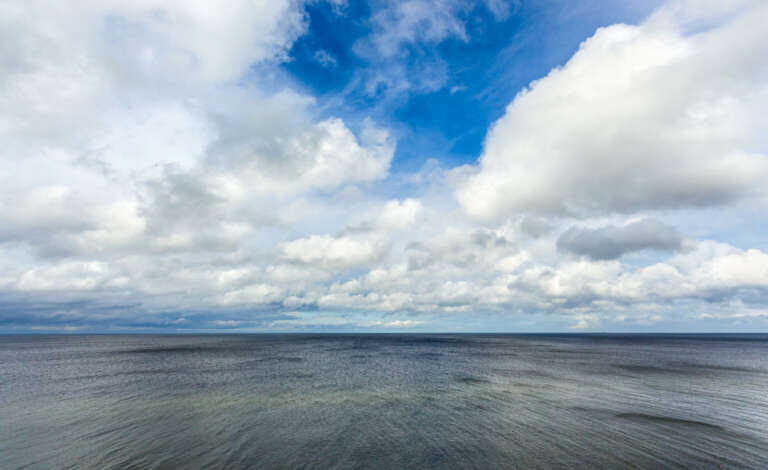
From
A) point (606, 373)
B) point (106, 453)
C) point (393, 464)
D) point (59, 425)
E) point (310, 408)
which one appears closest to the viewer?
A: point (393, 464)

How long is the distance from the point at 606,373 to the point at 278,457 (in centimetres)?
5775

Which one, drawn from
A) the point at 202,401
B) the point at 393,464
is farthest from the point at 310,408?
the point at 393,464

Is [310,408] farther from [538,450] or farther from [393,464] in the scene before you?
[538,450]

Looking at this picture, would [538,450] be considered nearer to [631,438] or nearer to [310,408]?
[631,438]

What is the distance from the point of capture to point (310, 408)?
3284 centimetres

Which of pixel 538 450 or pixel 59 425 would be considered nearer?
pixel 538 450

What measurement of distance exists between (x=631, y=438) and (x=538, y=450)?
7.35 m

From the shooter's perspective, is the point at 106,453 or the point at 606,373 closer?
the point at 106,453

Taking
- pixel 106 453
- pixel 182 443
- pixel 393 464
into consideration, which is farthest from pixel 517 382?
pixel 106 453

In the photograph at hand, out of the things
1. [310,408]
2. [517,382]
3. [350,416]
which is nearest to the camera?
[350,416]

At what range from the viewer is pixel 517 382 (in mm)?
47844

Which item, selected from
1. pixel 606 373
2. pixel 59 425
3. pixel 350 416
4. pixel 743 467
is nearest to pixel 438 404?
pixel 350 416

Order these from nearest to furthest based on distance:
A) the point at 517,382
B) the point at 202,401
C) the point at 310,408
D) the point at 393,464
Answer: the point at 393,464 → the point at 310,408 → the point at 202,401 → the point at 517,382

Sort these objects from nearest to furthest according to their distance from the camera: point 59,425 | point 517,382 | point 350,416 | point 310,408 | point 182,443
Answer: point 182,443
point 59,425
point 350,416
point 310,408
point 517,382
